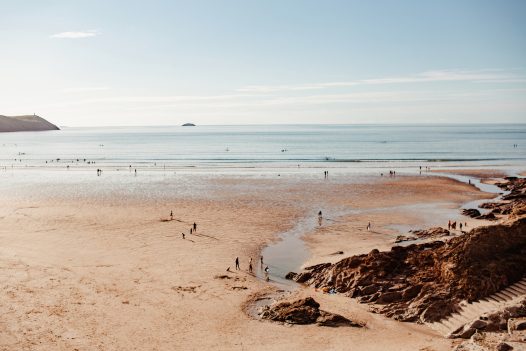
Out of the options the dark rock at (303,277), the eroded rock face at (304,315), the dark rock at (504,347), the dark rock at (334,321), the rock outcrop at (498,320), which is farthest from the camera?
the dark rock at (303,277)

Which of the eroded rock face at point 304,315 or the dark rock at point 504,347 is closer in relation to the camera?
the dark rock at point 504,347

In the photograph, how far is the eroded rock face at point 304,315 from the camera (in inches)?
776

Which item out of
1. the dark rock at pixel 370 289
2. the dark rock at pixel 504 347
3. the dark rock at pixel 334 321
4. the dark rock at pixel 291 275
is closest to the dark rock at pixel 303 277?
the dark rock at pixel 291 275

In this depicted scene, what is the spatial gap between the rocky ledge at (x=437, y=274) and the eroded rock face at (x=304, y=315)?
2.65 m

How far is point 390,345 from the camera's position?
17.5 metres

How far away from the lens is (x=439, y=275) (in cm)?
2144

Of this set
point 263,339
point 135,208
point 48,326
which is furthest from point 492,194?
point 48,326

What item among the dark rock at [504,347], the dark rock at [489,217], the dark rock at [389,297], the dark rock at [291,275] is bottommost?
the dark rock at [291,275]

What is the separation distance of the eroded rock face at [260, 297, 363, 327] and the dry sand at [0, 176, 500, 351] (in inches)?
20.1

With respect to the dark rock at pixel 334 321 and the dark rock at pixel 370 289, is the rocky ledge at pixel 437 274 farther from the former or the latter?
the dark rock at pixel 334 321

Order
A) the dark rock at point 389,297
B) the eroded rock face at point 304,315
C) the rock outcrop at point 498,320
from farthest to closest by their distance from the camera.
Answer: the dark rock at point 389,297 < the eroded rock face at point 304,315 < the rock outcrop at point 498,320

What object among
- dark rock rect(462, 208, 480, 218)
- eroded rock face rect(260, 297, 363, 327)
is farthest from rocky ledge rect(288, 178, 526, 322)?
dark rock rect(462, 208, 480, 218)

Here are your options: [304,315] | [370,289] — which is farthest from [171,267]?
[370,289]

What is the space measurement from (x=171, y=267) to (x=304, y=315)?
10.8 metres
